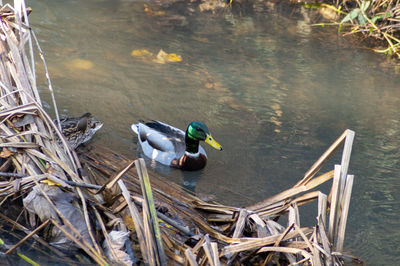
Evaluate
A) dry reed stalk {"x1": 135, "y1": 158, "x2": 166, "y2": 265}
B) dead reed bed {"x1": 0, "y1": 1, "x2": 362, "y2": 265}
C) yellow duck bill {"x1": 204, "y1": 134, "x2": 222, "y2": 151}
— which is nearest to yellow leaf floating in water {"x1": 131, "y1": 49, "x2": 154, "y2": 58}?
yellow duck bill {"x1": 204, "y1": 134, "x2": 222, "y2": 151}

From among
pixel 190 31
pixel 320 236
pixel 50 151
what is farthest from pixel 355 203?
pixel 190 31

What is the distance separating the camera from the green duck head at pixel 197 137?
5.62 metres

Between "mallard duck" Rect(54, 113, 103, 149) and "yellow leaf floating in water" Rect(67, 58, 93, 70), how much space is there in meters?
2.14

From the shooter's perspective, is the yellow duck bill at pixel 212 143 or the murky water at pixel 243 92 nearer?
the murky water at pixel 243 92

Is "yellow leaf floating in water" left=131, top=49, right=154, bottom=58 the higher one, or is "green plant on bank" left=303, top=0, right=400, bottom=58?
"green plant on bank" left=303, top=0, right=400, bottom=58

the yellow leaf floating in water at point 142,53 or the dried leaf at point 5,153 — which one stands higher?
the dried leaf at point 5,153

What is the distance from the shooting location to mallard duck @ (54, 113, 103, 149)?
5.22 m

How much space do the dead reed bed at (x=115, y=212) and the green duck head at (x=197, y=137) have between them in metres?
1.62

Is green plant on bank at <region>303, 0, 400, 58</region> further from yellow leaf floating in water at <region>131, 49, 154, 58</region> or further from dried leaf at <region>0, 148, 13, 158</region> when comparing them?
dried leaf at <region>0, 148, 13, 158</region>

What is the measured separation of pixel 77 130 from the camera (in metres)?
5.24

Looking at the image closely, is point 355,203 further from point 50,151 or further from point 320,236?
point 50,151

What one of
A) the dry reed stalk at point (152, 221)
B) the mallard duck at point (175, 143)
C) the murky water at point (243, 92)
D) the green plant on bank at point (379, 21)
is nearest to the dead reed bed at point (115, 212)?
the dry reed stalk at point (152, 221)

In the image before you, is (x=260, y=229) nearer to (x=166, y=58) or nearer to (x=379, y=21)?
(x=166, y=58)

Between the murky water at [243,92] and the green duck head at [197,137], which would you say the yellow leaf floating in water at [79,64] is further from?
the green duck head at [197,137]
